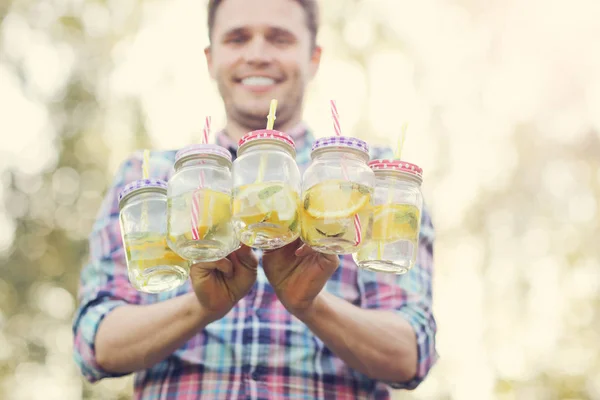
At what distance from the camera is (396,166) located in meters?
1.76

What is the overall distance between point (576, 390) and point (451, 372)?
169 centimetres

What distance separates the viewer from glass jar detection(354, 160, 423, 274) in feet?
5.62

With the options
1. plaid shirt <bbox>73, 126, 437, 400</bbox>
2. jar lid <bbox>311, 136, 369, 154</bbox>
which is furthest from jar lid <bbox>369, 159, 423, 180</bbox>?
plaid shirt <bbox>73, 126, 437, 400</bbox>

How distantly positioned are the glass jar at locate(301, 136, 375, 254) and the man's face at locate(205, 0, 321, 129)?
38.7 inches

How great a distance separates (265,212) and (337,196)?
153 mm

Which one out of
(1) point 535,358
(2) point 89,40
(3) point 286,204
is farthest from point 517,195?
(3) point 286,204

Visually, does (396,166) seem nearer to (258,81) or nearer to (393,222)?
(393,222)

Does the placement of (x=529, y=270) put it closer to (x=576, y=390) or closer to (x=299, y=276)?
(x=576, y=390)

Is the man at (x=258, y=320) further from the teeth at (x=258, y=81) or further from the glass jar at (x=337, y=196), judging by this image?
the glass jar at (x=337, y=196)

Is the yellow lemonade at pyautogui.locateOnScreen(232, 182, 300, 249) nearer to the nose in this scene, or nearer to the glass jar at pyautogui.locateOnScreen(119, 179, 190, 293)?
the glass jar at pyautogui.locateOnScreen(119, 179, 190, 293)

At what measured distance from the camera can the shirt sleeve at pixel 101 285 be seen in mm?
2246

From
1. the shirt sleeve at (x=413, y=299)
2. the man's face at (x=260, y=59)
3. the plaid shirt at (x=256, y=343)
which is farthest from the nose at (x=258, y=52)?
the plaid shirt at (x=256, y=343)

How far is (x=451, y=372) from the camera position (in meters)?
8.96

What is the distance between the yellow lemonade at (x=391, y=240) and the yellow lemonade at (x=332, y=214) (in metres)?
0.09
